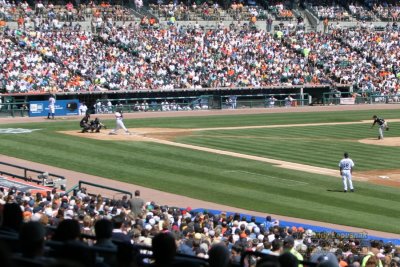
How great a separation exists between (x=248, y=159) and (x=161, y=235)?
30.2m

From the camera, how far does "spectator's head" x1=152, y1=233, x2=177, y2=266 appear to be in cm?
620

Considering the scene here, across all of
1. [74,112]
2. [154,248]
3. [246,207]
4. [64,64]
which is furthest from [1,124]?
[154,248]

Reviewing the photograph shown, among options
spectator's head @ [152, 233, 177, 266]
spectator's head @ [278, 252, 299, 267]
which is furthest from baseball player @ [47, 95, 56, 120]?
spectator's head @ [152, 233, 177, 266]

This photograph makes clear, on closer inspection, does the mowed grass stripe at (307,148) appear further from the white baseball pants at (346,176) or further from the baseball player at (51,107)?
the baseball player at (51,107)

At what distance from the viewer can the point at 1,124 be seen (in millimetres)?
48062

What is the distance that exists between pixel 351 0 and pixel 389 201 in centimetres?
5764

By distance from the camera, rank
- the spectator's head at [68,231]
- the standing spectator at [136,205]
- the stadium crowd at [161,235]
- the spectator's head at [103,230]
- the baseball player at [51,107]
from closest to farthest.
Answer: the stadium crowd at [161,235] → the spectator's head at [68,231] → the spectator's head at [103,230] → the standing spectator at [136,205] → the baseball player at [51,107]

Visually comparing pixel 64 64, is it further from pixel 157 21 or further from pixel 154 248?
pixel 154 248

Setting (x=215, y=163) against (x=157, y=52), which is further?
(x=157, y=52)

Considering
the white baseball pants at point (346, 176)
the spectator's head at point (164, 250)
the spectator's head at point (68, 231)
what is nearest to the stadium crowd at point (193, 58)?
the white baseball pants at point (346, 176)

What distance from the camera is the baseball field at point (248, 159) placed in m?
27.4

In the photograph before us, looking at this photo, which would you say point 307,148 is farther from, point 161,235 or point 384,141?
point 161,235

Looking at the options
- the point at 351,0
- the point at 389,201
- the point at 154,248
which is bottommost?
the point at 389,201

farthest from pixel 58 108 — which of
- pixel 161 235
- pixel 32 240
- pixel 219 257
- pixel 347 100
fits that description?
pixel 32 240
